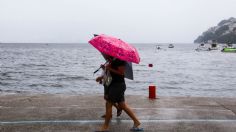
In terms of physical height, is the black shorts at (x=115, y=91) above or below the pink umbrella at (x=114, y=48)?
below

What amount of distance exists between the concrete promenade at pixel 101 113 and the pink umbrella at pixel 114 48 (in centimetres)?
143

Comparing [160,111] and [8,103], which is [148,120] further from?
[8,103]

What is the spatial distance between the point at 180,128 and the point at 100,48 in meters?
2.21

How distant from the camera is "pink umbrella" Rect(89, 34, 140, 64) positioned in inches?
207

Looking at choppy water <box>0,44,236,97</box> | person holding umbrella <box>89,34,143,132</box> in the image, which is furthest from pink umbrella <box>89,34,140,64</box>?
choppy water <box>0,44,236,97</box>

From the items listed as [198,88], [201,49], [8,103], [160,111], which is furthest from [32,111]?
[201,49]

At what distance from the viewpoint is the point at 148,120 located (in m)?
6.65

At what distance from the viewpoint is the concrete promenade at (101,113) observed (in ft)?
20.0

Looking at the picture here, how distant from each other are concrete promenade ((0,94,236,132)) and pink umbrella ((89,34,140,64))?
56.4 inches

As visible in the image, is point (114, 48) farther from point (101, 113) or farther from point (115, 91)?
point (101, 113)

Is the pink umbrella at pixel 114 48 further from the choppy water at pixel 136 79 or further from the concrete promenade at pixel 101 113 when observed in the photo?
the choppy water at pixel 136 79

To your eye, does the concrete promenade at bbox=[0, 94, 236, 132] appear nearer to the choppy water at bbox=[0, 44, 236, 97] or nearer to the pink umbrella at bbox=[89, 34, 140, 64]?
the pink umbrella at bbox=[89, 34, 140, 64]

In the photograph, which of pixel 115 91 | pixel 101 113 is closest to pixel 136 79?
pixel 101 113

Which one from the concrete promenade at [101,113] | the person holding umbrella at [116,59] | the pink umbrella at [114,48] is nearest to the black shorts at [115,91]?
the person holding umbrella at [116,59]
